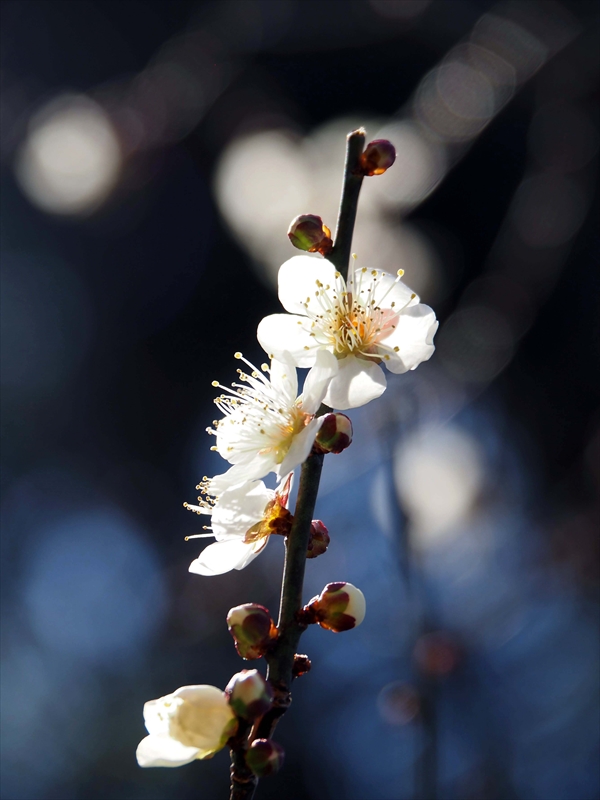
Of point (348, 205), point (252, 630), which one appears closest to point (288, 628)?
point (252, 630)

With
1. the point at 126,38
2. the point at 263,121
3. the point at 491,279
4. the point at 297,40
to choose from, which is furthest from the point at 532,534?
the point at 126,38

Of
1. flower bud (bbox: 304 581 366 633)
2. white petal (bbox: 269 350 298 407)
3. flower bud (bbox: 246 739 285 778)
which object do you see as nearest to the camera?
flower bud (bbox: 246 739 285 778)

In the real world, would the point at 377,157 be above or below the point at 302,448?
above

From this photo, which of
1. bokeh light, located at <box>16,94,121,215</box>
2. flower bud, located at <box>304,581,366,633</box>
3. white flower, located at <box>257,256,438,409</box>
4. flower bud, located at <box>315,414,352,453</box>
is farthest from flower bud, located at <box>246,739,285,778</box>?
bokeh light, located at <box>16,94,121,215</box>

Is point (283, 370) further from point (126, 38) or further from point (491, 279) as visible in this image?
point (126, 38)

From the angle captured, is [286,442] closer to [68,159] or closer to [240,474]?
[240,474]

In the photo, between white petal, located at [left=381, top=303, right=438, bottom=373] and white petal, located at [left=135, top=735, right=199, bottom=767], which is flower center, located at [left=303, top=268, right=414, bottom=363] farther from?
white petal, located at [left=135, top=735, right=199, bottom=767]
